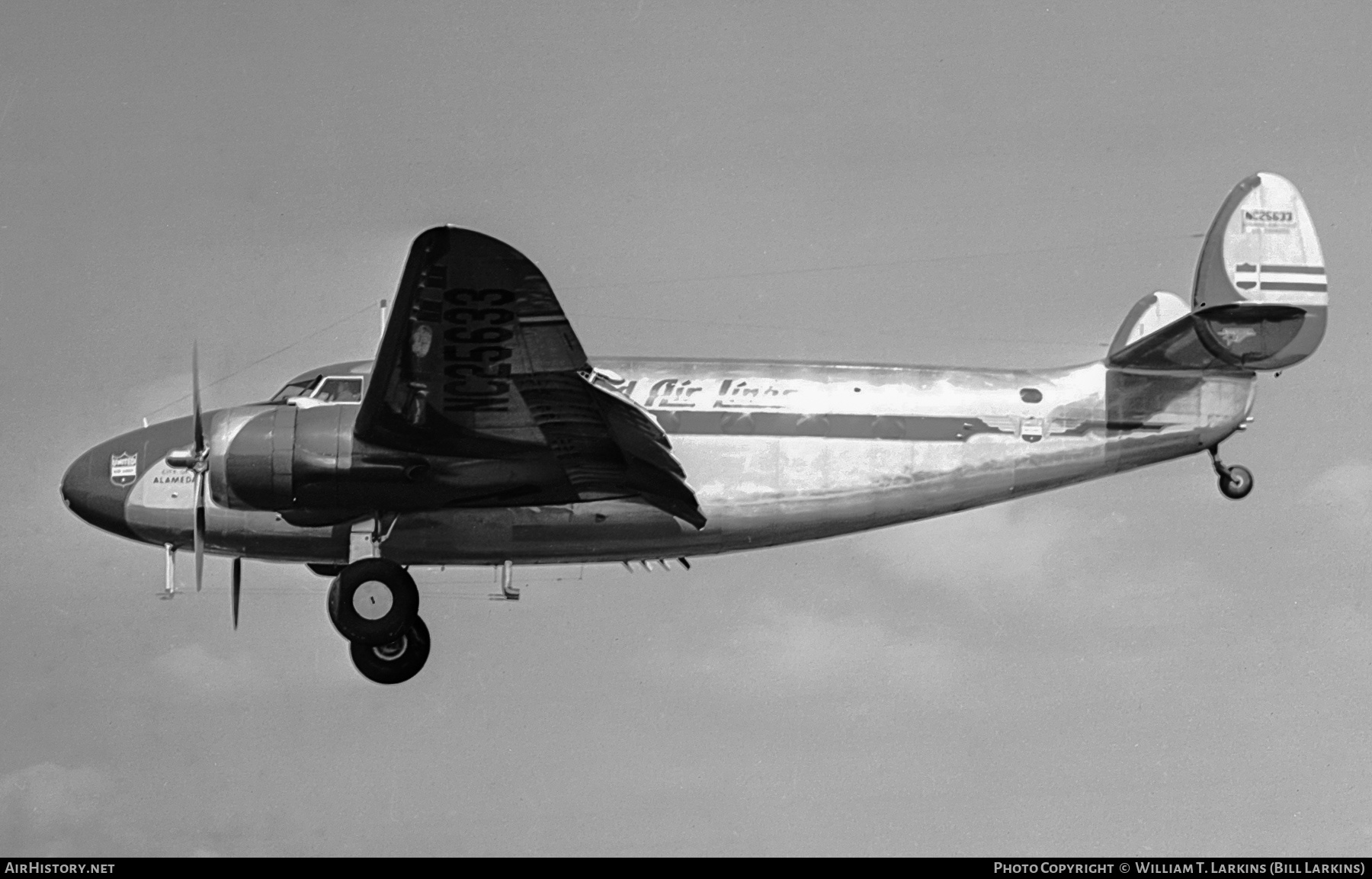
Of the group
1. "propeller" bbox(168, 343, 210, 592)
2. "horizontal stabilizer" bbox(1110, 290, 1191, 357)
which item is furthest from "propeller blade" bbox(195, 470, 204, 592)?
"horizontal stabilizer" bbox(1110, 290, 1191, 357)

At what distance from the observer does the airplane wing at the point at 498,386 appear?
1587cm

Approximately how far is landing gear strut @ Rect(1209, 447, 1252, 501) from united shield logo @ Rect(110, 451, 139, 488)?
10014mm

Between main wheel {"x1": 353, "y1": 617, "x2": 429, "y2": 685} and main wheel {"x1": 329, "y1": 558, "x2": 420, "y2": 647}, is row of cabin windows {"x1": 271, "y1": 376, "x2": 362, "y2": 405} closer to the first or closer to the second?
main wheel {"x1": 329, "y1": 558, "x2": 420, "y2": 647}

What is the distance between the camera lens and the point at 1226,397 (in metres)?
19.1

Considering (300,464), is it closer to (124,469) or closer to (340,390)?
(340,390)

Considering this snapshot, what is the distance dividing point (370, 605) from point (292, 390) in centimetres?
217

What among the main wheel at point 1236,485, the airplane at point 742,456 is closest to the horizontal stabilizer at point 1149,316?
the airplane at point 742,456

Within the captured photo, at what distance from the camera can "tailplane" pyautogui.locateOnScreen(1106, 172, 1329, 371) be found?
18734mm

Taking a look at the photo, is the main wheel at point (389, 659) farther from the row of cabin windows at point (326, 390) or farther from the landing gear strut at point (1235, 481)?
the landing gear strut at point (1235, 481)

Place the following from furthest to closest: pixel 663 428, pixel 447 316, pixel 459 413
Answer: pixel 663 428 < pixel 459 413 < pixel 447 316

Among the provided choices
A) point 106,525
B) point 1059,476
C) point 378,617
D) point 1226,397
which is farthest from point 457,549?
point 1226,397

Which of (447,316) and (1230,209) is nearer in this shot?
(447,316)

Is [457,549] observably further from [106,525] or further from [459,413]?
[106,525]

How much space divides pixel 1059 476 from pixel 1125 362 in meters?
1.25
